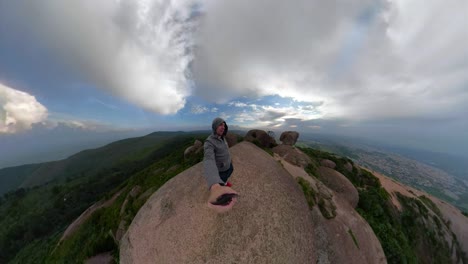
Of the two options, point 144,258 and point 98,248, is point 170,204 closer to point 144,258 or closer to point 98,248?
point 144,258

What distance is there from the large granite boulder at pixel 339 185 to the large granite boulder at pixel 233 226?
1031cm

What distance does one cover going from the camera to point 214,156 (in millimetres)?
5422

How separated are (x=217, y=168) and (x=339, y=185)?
15392 mm

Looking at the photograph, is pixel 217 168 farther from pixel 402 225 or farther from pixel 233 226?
pixel 402 225

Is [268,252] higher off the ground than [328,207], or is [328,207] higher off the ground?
[268,252]

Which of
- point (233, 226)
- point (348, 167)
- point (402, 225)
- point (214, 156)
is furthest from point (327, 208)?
point (348, 167)

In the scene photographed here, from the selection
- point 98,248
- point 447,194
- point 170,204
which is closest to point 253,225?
point 170,204

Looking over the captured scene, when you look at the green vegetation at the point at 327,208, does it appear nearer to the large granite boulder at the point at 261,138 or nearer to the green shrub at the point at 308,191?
the green shrub at the point at 308,191

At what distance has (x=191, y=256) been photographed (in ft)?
19.4

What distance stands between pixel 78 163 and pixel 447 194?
352250 mm

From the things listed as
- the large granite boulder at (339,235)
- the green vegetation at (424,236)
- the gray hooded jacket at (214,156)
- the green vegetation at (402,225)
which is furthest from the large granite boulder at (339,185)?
the gray hooded jacket at (214,156)

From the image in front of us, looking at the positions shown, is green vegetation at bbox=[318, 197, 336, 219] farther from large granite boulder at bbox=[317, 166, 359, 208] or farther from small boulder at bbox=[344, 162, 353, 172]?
small boulder at bbox=[344, 162, 353, 172]

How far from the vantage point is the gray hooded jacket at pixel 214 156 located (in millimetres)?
4453

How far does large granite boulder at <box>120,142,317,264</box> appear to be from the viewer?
592cm
